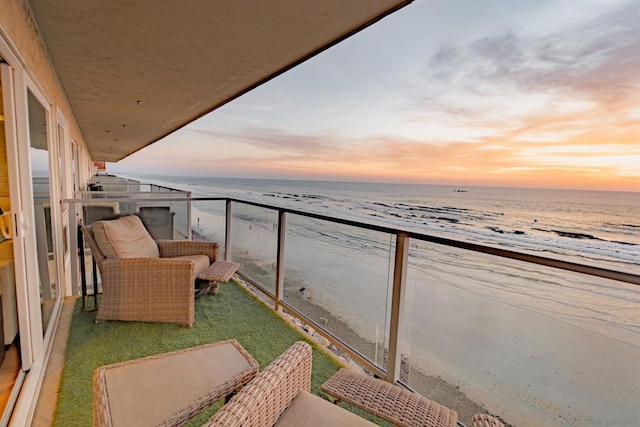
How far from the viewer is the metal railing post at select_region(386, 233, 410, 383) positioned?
1.92 metres

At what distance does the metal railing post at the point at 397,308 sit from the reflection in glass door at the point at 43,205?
2.39 meters

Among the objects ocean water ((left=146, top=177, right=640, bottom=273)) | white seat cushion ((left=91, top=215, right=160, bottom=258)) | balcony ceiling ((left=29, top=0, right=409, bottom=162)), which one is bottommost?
ocean water ((left=146, top=177, right=640, bottom=273))

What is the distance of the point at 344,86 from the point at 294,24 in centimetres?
841

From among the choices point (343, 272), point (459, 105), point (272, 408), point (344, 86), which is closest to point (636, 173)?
point (459, 105)

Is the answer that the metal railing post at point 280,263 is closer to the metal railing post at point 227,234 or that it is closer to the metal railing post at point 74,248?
the metal railing post at point 227,234

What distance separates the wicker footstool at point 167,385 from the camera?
43.8 inches

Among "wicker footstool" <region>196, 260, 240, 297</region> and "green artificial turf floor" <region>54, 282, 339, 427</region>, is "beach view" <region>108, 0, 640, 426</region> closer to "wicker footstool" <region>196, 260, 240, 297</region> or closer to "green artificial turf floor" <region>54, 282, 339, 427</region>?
"green artificial turf floor" <region>54, 282, 339, 427</region>

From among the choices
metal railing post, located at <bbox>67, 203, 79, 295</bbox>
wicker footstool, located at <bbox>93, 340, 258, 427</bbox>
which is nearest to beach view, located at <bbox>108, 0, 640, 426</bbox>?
wicker footstool, located at <bbox>93, 340, 258, 427</bbox>

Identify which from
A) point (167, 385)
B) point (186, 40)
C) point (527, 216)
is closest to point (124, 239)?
point (186, 40)

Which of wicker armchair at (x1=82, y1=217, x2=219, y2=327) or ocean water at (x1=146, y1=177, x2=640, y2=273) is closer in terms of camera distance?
wicker armchair at (x1=82, y1=217, x2=219, y2=327)

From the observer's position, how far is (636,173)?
11.1m

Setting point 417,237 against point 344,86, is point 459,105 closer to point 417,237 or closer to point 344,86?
point 344,86

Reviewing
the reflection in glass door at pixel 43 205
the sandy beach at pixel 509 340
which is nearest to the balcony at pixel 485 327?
the sandy beach at pixel 509 340

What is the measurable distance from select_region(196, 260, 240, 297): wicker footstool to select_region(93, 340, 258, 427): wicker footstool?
57.3 inches
